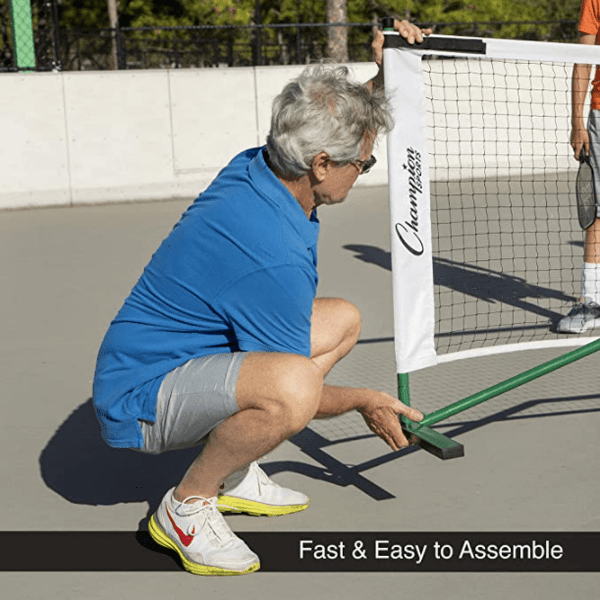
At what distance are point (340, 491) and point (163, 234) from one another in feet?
20.6

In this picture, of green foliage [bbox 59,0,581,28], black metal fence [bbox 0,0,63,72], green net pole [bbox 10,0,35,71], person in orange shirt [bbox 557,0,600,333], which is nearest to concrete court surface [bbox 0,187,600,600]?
person in orange shirt [bbox 557,0,600,333]

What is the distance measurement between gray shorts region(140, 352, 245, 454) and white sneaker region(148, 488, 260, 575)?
22 cm

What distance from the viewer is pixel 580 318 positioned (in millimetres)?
5664

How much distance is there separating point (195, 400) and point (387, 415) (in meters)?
0.65

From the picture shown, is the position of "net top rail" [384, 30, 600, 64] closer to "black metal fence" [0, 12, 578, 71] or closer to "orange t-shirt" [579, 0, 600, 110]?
"orange t-shirt" [579, 0, 600, 110]

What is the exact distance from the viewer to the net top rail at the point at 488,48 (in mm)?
3557

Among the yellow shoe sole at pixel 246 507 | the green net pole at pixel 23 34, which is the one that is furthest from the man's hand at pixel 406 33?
the green net pole at pixel 23 34

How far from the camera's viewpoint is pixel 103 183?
11.7 m

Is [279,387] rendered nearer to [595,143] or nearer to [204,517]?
[204,517]

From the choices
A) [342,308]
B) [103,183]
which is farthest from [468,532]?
[103,183]

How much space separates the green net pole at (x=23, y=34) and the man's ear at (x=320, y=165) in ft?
30.9

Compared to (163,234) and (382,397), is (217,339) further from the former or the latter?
(163,234)

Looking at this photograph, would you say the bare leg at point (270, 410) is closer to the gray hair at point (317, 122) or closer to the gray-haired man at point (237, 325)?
the gray-haired man at point (237, 325)

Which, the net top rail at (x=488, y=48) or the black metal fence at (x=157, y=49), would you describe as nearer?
the net top rail at (x=488, y=48)
